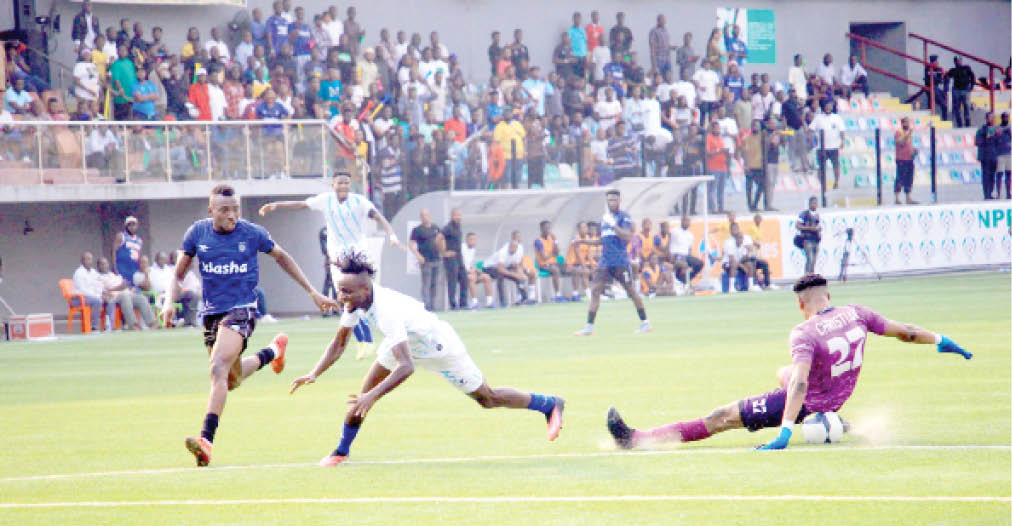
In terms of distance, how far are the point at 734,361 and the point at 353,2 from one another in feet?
78.5

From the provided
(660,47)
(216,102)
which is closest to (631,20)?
(660,47)

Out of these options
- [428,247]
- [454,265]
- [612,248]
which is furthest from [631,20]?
[612,248]

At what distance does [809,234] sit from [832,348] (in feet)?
84.7

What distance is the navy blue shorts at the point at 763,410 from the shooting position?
10117 millimetres

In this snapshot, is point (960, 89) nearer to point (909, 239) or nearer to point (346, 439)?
point (909, 239)

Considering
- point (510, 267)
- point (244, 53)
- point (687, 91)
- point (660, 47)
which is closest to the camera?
point (244, 53)

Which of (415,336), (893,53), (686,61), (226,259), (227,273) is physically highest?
(893,53)

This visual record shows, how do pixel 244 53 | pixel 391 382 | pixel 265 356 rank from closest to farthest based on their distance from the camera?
1. pixel 391 382
2. pixel 265 356
3. pixel 244 53

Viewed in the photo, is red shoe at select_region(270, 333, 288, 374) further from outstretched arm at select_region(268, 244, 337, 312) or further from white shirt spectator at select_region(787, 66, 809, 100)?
white shirt spectator at select_region(787, 66, 809, 100)

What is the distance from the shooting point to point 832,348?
32.4 feet

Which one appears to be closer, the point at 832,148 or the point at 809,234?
the point at 809,234

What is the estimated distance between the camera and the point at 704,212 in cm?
3556

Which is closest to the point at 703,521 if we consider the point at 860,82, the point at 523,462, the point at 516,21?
the point at 523,462

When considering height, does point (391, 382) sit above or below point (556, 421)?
above
